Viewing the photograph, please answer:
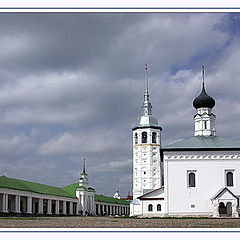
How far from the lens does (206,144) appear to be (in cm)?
3725

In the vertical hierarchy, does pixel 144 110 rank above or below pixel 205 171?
above

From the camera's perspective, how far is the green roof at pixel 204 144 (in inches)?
1447

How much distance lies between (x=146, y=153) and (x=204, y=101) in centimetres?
1871

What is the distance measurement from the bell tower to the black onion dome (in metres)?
16.8

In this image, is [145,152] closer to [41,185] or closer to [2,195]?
[41,185]

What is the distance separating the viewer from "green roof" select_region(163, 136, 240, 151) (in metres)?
36.8

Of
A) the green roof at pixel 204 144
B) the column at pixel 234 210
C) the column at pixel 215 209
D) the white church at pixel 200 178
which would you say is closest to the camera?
the column at pixel 215 209

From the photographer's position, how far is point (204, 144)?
37.2 meters

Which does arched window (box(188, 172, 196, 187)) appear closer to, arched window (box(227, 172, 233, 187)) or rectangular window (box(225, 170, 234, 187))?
rectangular window (box(225, 170, 234, 187))

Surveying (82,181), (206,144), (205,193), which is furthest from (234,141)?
(82,181)

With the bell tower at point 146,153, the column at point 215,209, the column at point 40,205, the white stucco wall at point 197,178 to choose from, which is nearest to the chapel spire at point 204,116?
the white stucco wall at point 197,178

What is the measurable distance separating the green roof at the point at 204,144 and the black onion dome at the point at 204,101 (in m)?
5.02

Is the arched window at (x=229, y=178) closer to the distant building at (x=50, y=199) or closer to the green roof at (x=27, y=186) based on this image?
the distant building at (x=50, y=199)
